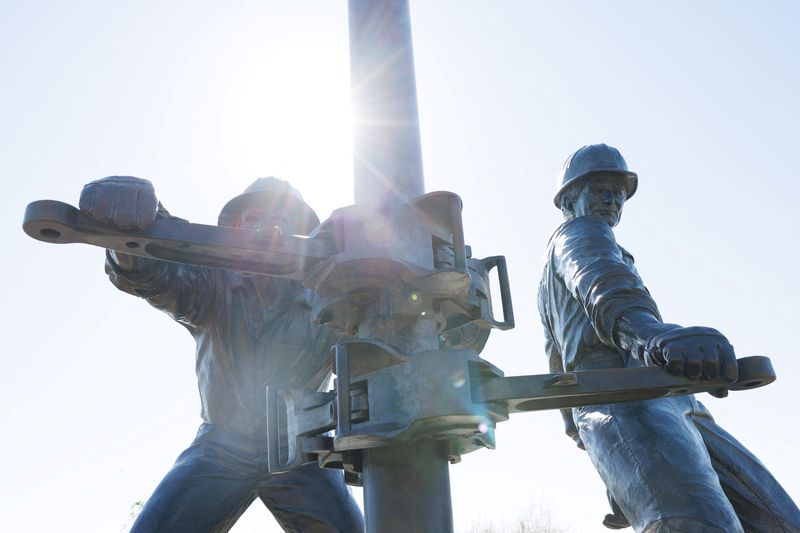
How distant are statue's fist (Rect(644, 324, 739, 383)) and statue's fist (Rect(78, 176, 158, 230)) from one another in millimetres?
1482

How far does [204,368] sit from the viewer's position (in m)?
3.96

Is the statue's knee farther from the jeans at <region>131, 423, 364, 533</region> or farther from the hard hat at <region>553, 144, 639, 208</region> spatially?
the hard hat at <region>553, 144, 639, 208</region>

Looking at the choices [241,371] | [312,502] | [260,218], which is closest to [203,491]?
[312,502]

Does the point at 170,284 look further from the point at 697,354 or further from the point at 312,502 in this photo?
the point at 697,354

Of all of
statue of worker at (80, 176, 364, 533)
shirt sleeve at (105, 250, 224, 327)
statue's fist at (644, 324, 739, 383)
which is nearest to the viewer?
statue's fist at (644, 324, 739, 383)

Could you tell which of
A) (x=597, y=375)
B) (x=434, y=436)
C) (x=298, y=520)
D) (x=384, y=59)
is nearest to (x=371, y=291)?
(x=434, y=436)

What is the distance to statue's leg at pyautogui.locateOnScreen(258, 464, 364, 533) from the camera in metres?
3.57

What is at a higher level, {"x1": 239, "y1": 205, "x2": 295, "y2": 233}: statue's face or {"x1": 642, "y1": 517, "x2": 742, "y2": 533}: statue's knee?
{"x1": 239, "y1": 205, "x2": 295, "y2": 233}: statue's face

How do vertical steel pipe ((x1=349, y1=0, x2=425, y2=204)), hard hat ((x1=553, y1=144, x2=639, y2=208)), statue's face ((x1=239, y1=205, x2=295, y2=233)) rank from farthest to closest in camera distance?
statue's face ((x1=239, y1=205, x2=295, y2=233)), hard hat ((x1=553, y1=144, x2=639, y2=208)), vertical steel pipe ((x1=349, y1=0, x2=425, y2=204))

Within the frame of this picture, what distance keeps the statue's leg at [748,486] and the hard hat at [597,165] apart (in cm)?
109

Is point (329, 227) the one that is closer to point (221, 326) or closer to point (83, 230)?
point (83, 230)

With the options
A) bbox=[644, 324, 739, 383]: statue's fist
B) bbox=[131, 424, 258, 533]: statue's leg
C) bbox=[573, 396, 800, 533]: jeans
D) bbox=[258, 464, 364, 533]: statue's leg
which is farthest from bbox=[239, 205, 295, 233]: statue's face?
bbox=[644, 324, 739, 383]: statue's fist

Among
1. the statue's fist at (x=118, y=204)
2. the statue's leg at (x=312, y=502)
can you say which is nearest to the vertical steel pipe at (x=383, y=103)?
the statue's fist at (x=118, y=204)

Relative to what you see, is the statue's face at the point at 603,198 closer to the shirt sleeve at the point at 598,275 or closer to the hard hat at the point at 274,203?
the shirt sleeve at the point at 598,275
